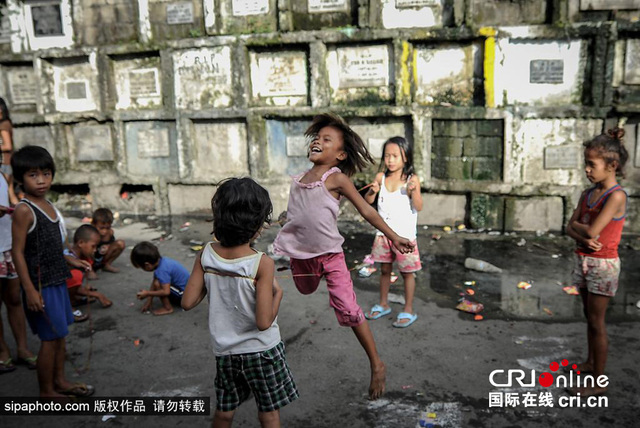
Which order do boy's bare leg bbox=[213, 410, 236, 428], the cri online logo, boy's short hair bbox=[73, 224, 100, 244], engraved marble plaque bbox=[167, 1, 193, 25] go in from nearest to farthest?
boy's bare leg bbox=[213, 410, 236, 428] < the cri online logo < boy's short hair bbox=[73, 224, 100, 244] < engraved marble plaque bbox=[167, 1, 193, 25]

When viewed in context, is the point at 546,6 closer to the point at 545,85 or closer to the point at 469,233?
the point at 545,85

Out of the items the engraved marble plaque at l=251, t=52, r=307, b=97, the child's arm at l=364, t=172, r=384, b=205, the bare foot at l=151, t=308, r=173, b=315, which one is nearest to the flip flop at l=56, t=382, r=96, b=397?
the bare foot at l=151, t=308, r=173, b=315

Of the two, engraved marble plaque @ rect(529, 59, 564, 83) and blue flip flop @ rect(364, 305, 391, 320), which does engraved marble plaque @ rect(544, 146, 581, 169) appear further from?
blue flip flop @ rect(364, 305, 391, 320)

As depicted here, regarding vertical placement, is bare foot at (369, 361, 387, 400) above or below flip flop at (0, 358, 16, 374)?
above

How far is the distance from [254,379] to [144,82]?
688 centimetres

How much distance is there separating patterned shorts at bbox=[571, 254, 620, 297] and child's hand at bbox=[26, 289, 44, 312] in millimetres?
3147

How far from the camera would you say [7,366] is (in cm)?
342

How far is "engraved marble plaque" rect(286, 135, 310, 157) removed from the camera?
7.47 meters

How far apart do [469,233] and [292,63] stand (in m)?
3.47

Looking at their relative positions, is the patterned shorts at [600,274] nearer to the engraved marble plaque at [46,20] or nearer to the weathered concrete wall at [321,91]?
the weathered concrete wall at [321,91]

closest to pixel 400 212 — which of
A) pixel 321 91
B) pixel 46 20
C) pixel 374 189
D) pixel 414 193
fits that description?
pixel 414 193

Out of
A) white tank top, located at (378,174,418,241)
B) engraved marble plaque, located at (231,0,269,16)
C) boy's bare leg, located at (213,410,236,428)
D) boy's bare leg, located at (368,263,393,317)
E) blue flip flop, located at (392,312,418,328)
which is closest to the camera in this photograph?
boy's bare leg, located at (213,410,236,428)

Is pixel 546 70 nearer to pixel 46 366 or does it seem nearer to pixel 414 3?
pixel 414 3

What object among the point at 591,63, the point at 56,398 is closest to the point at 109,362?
the point at 56,398
